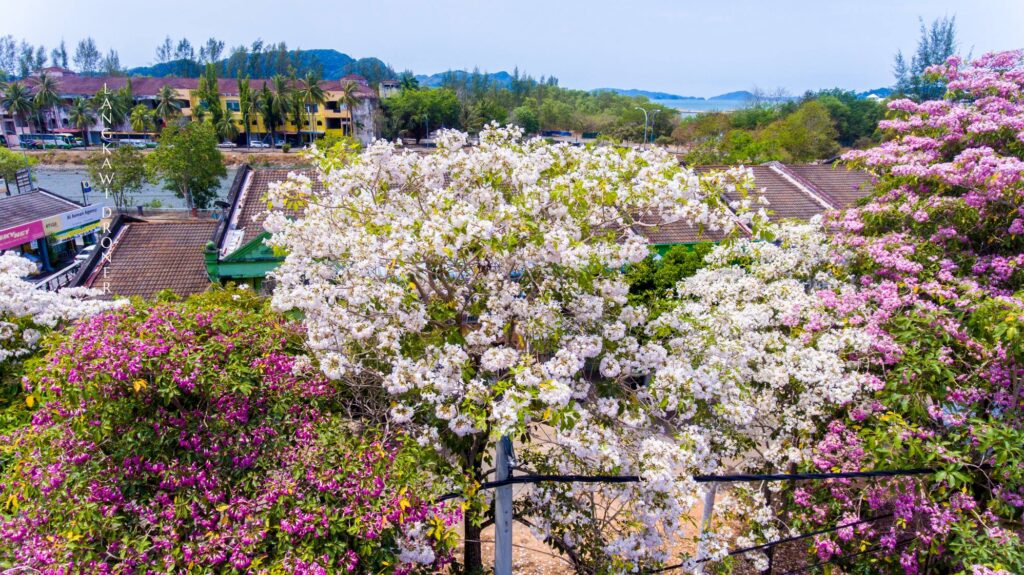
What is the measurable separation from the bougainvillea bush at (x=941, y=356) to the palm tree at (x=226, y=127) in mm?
65609

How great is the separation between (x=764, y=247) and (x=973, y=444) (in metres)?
3.66

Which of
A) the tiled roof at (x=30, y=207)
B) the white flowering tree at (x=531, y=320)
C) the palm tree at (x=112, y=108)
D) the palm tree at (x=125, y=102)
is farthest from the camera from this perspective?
the palm tree at (x=125, y=102)

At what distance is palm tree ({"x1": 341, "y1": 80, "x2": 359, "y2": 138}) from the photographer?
65000mm

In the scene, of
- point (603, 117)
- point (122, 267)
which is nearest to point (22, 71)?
point (603, 117)

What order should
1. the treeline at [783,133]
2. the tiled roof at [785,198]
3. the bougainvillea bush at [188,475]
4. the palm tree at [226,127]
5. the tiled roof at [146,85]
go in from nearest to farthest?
the bougainvillea bush at [188,475] < the tiled roof at [785,198] < the treeline at [783,133] < the palm tree at [226,127] < the tiled roof at [146,85]

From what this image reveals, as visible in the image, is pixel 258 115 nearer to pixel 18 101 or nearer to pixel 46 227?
pixel 18 101

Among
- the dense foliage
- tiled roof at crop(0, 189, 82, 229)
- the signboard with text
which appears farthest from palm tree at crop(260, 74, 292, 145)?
tiled roof at crop(0, 189, 82, 229)

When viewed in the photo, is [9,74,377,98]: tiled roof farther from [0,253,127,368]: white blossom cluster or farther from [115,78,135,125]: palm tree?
[0,253,127,368]: white blossom cluster

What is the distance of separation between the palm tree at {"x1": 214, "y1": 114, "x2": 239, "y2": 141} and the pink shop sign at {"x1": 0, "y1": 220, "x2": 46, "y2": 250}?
3925 centimetres

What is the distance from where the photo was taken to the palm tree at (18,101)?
209 feet

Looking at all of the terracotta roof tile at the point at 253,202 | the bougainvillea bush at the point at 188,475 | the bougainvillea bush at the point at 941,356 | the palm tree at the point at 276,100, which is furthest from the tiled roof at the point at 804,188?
the palm tree at the point at 276,100

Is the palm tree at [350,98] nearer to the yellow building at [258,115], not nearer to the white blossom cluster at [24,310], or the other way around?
the yellow building at [258,115]

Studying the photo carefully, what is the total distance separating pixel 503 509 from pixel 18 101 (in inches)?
3142

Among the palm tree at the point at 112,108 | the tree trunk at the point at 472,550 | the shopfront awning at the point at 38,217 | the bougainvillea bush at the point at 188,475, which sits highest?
the palm tree at the point at 112,108
